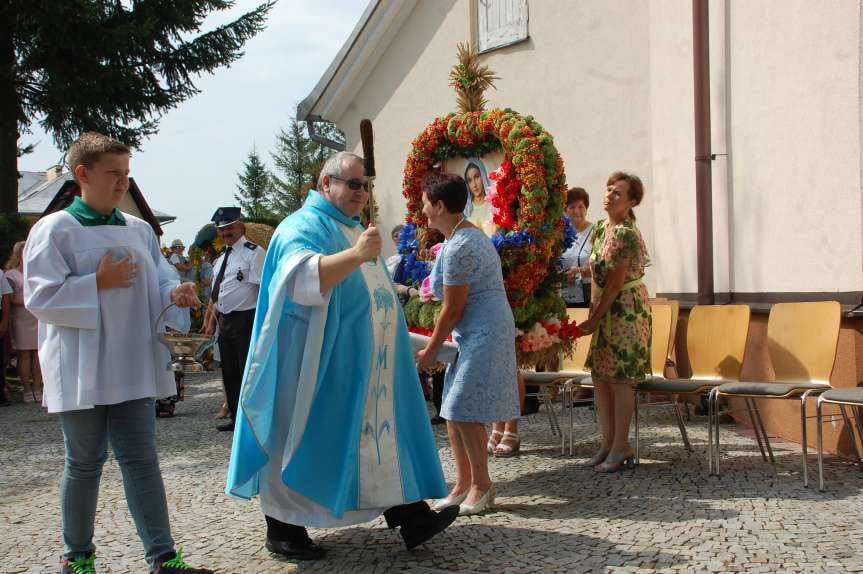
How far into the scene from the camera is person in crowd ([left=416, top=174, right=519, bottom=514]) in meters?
4.96

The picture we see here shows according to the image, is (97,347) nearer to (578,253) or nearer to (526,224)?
(526,224)

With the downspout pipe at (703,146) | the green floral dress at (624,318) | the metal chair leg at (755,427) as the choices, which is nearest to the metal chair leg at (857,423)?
the metal chair leg at (755,427)

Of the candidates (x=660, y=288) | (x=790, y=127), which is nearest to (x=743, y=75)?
(x=790, y=127)

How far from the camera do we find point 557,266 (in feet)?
22.0

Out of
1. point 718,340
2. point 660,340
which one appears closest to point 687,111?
point 660,340

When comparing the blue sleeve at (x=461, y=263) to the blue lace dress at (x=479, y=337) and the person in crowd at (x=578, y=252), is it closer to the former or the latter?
the blue lace dress at (x=479, y=337)

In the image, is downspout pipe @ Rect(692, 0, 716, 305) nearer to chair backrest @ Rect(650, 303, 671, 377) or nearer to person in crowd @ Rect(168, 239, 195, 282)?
chair backrest @ Rect(650, 303, 671, 377)

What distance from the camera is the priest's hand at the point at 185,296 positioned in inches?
158

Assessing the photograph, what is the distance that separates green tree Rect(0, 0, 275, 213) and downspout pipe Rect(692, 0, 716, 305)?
13.1 meters

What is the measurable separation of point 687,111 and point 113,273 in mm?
6459

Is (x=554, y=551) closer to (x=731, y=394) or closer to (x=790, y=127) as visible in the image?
(x=731, y=394)

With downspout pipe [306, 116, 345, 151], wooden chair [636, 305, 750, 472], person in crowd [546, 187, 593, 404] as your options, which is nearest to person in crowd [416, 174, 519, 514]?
wooden chair [636, 305, 750, 472]

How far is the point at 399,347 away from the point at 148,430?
127cm

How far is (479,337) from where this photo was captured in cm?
A: 501
